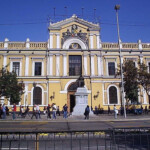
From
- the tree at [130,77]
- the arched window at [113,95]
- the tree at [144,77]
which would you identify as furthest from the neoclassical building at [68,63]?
the tree at [144,77]

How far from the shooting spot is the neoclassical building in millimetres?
34094

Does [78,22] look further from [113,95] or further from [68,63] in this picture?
[113,95]

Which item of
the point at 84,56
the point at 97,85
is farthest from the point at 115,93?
the point at 84,56

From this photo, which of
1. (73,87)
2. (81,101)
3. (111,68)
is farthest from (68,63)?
(81,101)

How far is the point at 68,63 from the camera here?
35.5 m

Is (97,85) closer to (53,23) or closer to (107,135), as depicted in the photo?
(53,23)

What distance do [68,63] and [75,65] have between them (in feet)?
4.63

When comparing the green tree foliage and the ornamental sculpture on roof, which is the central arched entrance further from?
the green tree foliage

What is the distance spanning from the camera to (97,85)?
34.6 m

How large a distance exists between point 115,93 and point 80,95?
1153cm

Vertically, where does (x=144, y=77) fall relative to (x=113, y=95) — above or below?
above

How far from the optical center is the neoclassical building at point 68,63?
3409cm

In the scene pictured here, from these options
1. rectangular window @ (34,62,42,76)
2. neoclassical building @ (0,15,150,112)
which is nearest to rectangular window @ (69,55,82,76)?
neoclassical building @ (0,15,150,112)

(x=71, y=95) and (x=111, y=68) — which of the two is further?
(x=111, y=68)
